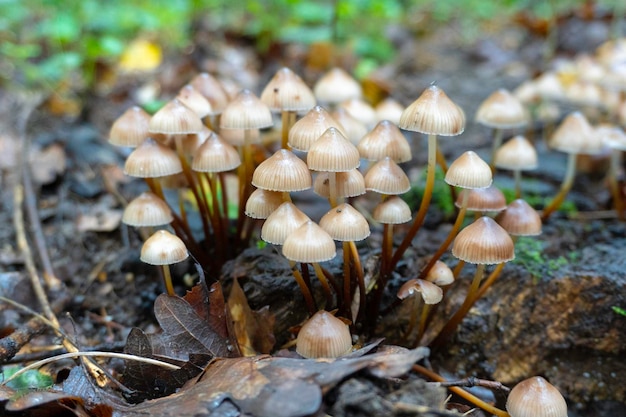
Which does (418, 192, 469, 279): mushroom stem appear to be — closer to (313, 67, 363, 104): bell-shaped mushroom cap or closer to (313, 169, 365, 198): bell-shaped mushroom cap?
(313, 169, 365, 198): bell-shaped mushroom cap

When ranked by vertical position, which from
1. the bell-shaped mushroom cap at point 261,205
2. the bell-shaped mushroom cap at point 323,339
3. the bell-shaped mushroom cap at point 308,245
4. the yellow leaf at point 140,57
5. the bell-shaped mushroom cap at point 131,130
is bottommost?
the bell-shaped mushroom cap at point 323,339

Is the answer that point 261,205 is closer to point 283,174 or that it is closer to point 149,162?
point 283,174

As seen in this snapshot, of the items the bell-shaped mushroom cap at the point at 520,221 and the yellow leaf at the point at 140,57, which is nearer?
the bell-shaped mushroom cap at the point at 520,221

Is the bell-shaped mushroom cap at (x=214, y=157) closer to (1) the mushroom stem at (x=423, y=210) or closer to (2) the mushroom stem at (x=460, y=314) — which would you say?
(1) the mushroom stem at (x=423, y=210)

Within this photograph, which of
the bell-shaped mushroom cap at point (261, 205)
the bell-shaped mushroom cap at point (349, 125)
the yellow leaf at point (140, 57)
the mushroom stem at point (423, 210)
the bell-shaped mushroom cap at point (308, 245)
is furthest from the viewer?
the yellow leaf at point (140, 57)

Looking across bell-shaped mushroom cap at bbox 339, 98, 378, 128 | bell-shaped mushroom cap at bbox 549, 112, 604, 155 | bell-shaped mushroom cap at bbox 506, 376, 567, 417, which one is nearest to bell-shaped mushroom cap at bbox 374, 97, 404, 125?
bell-shaped mushroom cap at bbox 339, 98, 378, 128

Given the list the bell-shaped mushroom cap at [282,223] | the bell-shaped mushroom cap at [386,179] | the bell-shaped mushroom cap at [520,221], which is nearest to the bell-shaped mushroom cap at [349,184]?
the bell-shaped mushroom cap at [386,179]

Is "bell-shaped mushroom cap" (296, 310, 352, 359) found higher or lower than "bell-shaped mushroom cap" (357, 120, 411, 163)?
lower

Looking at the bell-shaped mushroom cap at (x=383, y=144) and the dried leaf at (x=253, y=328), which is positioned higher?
the bell-shaped mushroom cap at (x=383, y=144)
